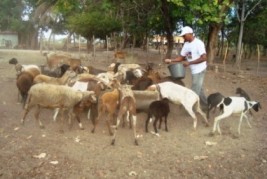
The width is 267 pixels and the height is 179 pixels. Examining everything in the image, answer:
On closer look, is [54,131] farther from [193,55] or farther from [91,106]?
[193,55]

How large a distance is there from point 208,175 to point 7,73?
40.0 feet

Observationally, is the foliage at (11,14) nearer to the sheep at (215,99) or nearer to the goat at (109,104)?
the sheep at (215,99)

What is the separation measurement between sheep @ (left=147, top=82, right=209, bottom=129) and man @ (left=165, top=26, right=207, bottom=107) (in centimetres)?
54

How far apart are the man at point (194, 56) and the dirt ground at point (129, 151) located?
110 cm

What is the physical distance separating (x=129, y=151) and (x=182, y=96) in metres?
2.51

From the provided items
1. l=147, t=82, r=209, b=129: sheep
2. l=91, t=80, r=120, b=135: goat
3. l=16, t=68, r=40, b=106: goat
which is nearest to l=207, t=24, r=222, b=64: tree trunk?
l=147, t=82, r=209, b=129: sheep

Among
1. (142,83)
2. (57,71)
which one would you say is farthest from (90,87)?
(57,71)

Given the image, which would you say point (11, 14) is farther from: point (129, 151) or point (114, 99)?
point (129, 151)

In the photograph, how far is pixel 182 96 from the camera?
954cm

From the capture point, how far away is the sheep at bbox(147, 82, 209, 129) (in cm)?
945

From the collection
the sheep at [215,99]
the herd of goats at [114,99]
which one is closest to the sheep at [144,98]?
the herd of goats at [114,99]

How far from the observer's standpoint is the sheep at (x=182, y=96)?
31.0 feet

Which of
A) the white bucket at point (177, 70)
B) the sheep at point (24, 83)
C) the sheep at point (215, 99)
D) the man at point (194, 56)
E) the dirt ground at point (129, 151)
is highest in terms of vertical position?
the man at point (194, 56)

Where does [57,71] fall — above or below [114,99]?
above
